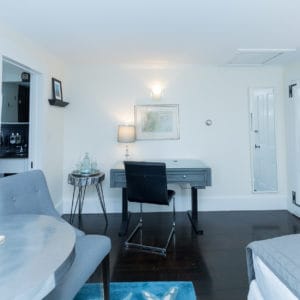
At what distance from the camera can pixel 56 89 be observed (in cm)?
→ 329

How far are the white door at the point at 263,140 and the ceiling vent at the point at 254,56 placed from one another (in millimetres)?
444

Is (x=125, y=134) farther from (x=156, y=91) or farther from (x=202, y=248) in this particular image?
(x=202, y=248)

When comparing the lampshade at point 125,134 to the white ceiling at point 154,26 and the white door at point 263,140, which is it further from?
the white door at point 263,140

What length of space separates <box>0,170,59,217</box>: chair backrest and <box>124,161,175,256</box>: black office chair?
98cm

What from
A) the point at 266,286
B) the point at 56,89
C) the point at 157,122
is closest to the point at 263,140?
the point at 157,122

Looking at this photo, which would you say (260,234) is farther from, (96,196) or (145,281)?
(96,196)

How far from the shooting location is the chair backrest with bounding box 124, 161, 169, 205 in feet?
8.20

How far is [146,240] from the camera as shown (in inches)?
108

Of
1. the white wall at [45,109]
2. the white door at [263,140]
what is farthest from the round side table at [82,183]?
the white door at [263,140]

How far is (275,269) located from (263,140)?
3.07m

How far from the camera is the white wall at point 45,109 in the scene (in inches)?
94.1

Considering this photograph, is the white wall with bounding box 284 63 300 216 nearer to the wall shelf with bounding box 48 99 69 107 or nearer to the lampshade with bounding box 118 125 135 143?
the lampshade with bounding box 118 125 135 143

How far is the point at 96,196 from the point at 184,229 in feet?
4.72

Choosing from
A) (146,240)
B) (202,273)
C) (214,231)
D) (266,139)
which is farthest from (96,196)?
(266,139)
